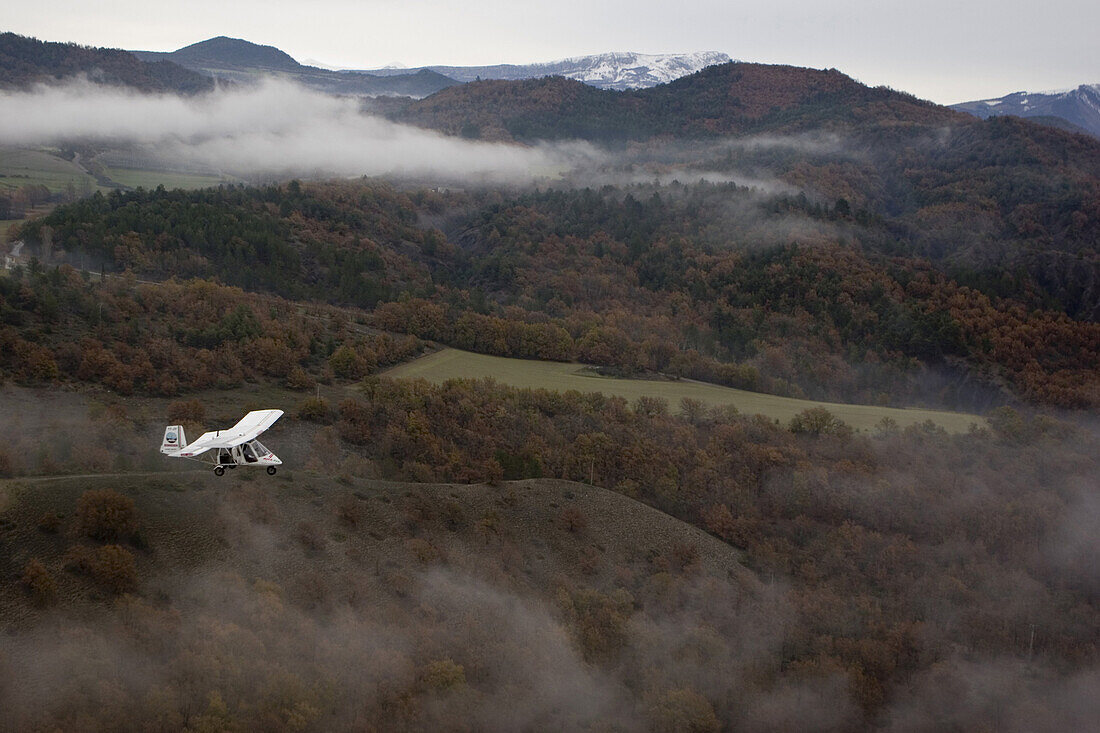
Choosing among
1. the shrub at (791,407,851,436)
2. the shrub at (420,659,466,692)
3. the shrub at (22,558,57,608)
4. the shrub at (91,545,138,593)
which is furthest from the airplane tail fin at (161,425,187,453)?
the shrub at (791,407,851,436)

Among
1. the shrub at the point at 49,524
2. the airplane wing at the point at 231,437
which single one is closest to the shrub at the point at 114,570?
the shrub at the point at 49,524

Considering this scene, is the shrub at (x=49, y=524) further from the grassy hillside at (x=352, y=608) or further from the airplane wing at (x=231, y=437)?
the airplane wing at (x=231, y=437)

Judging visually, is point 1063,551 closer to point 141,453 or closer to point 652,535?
point 652,535

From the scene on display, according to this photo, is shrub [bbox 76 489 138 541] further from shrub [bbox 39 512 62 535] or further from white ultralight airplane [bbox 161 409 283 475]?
white ultralight airplane [bbox 161 409 283 475]

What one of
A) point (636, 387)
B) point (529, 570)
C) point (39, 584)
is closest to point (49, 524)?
point (39, 584)

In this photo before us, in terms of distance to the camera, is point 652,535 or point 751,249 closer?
point 652,535

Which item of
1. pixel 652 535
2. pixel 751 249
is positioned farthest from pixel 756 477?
pixel 751 249
